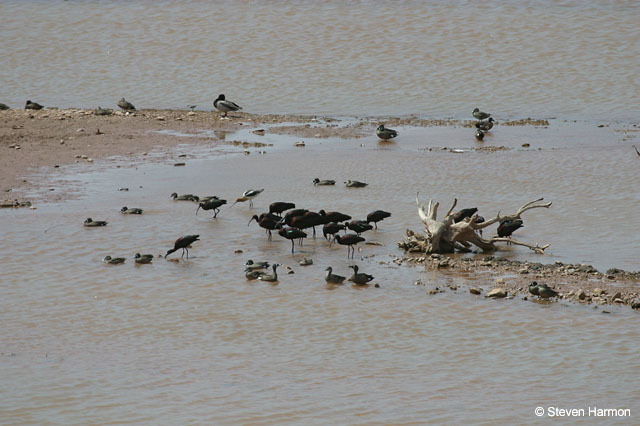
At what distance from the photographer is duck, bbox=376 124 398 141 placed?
22050 millimetres

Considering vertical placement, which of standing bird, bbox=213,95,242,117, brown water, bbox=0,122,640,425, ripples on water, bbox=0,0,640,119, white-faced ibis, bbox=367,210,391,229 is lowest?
brown water, bbox=0,122,640,425

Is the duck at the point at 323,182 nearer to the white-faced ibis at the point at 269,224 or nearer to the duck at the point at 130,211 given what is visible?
the white-faced ibis at the point at 269,224

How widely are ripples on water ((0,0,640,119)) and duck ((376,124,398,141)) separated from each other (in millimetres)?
3830

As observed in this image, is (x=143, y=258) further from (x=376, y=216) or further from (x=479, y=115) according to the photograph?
(x=479, y=115)

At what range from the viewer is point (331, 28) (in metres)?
34.6

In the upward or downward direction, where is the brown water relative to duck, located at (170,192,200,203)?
downward

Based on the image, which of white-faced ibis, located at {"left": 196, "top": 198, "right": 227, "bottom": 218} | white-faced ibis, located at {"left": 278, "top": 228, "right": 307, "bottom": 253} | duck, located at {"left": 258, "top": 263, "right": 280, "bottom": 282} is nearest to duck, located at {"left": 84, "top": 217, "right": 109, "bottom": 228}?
white-faced ibis, located at {"left": 196, "top": 198, "right": 227, "bottom": 218}

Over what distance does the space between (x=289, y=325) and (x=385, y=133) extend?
12139mm

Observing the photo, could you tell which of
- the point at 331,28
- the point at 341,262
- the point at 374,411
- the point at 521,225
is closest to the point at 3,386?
the point at 374,411

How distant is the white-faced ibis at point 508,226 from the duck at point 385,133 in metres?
8.54

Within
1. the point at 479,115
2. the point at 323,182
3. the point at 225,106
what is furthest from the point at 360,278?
the point at 225,106

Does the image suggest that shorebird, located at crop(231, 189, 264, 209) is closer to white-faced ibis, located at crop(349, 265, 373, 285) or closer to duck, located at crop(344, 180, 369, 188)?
duck, located at crop(344, 180, 369, 188)

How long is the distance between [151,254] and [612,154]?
11629mm

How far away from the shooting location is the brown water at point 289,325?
843 cm
